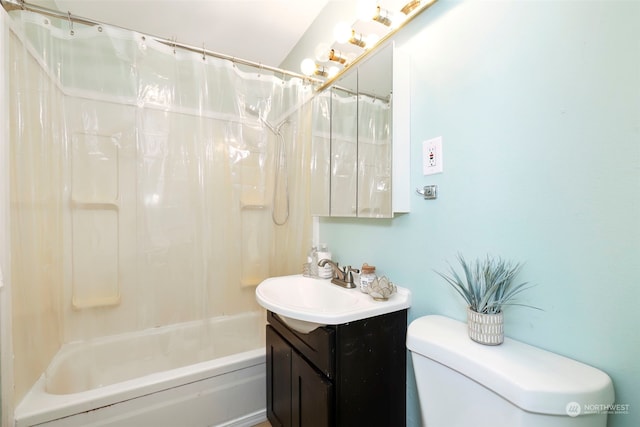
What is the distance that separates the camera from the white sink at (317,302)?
0.89 meters

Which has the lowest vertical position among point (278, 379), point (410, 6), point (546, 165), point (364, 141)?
point (278, 379)

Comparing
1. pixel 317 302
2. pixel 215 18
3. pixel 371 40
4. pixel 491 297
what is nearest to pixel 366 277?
pixel 317 302

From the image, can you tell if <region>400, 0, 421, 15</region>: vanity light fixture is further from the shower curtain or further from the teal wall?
the shower curtain

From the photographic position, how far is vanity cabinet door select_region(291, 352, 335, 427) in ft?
2.91

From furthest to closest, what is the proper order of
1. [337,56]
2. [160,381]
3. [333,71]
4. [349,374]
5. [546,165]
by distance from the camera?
[333,71]
[337,56]
[160,381]
[349,374]
[546,165]

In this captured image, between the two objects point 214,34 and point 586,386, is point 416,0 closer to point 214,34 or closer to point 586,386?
point 586,386

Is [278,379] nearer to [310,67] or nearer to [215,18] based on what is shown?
[310,67]

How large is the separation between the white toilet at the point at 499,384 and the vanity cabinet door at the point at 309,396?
32 cm

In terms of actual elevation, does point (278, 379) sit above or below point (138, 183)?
below

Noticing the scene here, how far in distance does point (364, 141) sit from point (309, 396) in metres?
1.16

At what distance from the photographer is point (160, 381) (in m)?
1.16

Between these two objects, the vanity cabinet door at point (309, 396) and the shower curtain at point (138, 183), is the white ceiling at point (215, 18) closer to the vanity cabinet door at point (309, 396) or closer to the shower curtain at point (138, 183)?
the shower curtain at point (138, 183)

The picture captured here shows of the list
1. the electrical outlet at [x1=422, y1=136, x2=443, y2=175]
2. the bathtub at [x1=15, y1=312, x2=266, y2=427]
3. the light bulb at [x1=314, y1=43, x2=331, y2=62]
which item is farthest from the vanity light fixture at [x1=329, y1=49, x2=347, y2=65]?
the bathtub at [x1=15, y1=312, x2=266, y2=427]

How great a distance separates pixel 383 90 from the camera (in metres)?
1.16
